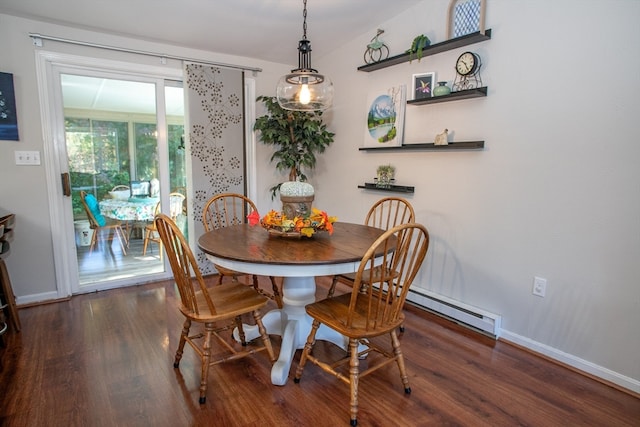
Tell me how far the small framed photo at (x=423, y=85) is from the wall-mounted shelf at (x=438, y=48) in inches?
6.5

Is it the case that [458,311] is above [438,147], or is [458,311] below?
below

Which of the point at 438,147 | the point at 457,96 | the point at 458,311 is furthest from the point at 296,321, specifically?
the point at 457,96

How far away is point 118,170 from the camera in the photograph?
10.7 ft

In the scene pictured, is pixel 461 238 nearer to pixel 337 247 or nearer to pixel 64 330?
pixel 337 247

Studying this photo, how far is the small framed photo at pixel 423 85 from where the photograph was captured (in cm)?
270

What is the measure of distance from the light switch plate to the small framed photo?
3108mm

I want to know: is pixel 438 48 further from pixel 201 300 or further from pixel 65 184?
pixel 65 184

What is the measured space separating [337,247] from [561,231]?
1.37m

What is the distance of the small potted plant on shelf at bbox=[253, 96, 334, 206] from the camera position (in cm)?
359

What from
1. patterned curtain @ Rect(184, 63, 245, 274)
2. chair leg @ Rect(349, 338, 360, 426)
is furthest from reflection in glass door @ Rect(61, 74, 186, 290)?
chair leg @ Rect(349, 338, 360, 426)

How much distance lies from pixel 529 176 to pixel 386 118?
135 centimetres

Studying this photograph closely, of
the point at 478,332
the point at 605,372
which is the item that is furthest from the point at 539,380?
the point at 478,332

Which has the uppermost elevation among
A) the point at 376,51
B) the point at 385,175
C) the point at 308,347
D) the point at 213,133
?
the point at 376,51

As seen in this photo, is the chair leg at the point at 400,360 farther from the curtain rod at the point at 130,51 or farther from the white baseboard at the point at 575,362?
the curtain rod at the point at 130,51
